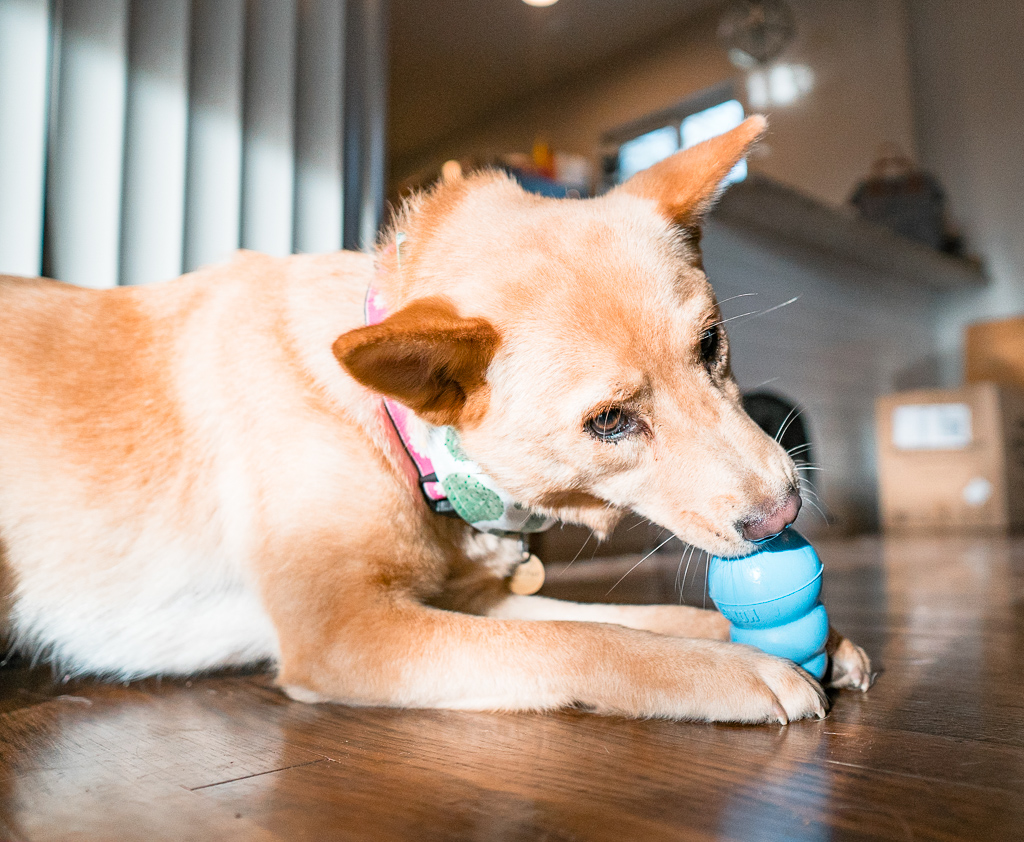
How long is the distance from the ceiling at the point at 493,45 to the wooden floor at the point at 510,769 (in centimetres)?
661

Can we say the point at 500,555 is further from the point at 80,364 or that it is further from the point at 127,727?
the point at 80,364

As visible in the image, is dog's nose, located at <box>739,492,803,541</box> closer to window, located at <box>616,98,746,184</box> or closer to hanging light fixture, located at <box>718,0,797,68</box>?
window, located at <box>616,98,746,184</box>

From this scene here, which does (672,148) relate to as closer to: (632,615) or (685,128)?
(685,128)

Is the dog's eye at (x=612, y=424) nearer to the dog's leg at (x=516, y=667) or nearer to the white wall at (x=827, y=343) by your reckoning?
the dog's leg at (x=516, y=667)

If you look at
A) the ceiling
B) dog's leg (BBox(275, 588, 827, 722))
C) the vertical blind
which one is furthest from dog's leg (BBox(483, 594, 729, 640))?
the ceiling

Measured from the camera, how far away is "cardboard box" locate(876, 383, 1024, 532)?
442 cm

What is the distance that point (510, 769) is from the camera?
2.39ft

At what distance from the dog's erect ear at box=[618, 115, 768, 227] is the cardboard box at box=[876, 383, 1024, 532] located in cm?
399

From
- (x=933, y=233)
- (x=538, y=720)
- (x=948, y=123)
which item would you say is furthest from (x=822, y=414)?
(x=538, y=720)

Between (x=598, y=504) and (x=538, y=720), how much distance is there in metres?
0.33

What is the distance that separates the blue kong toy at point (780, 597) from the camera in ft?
3.00

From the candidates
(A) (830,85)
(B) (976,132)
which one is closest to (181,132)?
(A) (830,85)

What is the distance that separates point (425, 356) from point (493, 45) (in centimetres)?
729

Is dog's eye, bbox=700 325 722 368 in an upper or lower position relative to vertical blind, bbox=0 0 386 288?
lower
